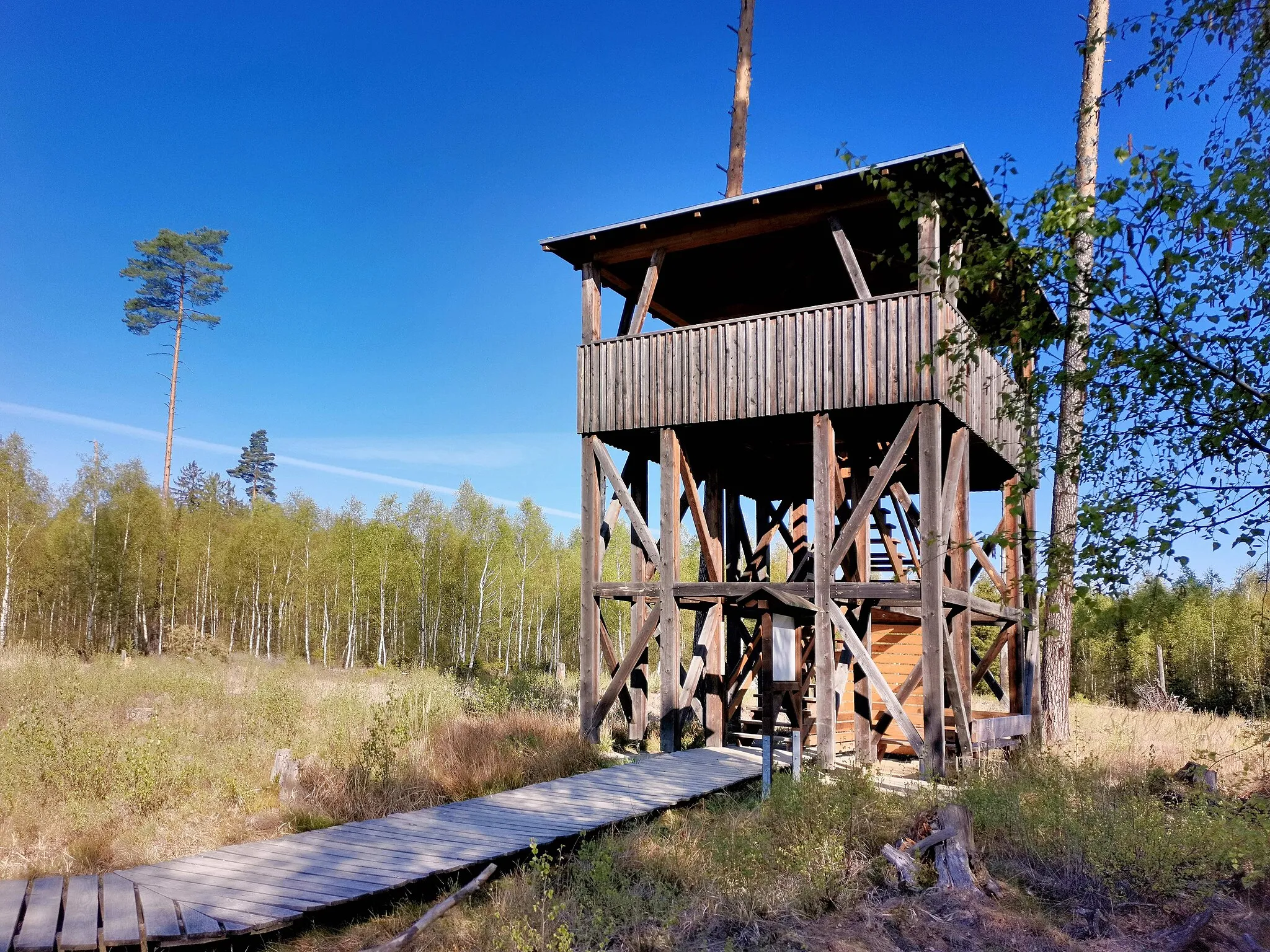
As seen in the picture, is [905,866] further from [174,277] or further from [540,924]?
[174,277]

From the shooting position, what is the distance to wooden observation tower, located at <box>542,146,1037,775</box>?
440 inches

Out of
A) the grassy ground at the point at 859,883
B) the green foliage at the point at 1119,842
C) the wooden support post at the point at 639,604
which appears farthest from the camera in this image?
the wooden support post at the point at 639,604

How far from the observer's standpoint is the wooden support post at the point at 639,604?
1368 cm

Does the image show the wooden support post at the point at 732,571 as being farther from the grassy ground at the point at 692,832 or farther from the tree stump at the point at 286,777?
the tree stump at the point at 286,777

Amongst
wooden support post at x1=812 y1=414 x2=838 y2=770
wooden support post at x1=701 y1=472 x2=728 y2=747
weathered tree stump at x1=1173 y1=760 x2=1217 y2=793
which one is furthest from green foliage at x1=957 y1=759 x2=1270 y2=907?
wooden support post at x1=701 y1=472 x2=728 y2=747

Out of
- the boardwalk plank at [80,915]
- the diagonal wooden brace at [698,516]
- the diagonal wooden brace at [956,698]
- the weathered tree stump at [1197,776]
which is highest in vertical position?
the diagonal wooden brace at [698,516]

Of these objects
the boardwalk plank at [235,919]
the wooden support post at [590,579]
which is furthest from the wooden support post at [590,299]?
the boardwalk plank at [235,919]

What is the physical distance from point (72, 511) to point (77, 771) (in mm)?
31105

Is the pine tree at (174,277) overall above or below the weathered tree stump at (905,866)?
above

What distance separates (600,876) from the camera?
6293mm

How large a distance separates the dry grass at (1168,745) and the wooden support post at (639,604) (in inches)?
225

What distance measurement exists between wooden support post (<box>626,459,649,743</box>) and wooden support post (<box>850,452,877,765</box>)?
3029mm

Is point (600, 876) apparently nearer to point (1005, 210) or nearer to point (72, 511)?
point (1005, 210)

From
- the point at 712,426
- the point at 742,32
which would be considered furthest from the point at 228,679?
the point at 742,32
